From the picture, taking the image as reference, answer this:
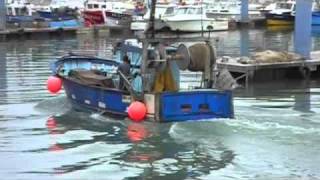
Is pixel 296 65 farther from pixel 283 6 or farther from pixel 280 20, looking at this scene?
pixel 283 6

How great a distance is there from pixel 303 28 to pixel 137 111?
12.6 m

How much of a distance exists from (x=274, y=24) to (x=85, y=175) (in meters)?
54.6

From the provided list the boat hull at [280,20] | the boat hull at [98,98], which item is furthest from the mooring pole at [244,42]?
the boat hull at [98,98]

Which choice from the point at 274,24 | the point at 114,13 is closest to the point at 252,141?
the point at 114,13

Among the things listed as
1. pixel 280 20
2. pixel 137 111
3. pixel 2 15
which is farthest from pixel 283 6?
pixel 137 111

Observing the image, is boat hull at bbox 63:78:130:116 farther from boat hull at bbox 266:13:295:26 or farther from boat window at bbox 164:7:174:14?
boat hull at bbox 266:13:295:26

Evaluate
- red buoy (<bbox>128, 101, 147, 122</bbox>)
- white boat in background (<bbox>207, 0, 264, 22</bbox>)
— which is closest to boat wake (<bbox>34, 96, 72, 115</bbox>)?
red buoy (<bbox>128, 101, 147, 122</bbox>)

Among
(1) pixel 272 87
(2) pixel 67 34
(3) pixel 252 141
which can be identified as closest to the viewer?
(3) pixel 252 141

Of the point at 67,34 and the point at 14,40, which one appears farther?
the point at 67,34

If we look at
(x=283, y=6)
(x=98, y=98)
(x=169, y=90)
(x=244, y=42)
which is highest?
(x=283, y=6)

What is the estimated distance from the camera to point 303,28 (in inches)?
1054

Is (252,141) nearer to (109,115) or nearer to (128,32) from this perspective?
(109,115)

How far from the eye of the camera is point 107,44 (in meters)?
44.2

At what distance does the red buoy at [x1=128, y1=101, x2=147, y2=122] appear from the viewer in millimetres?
16172
